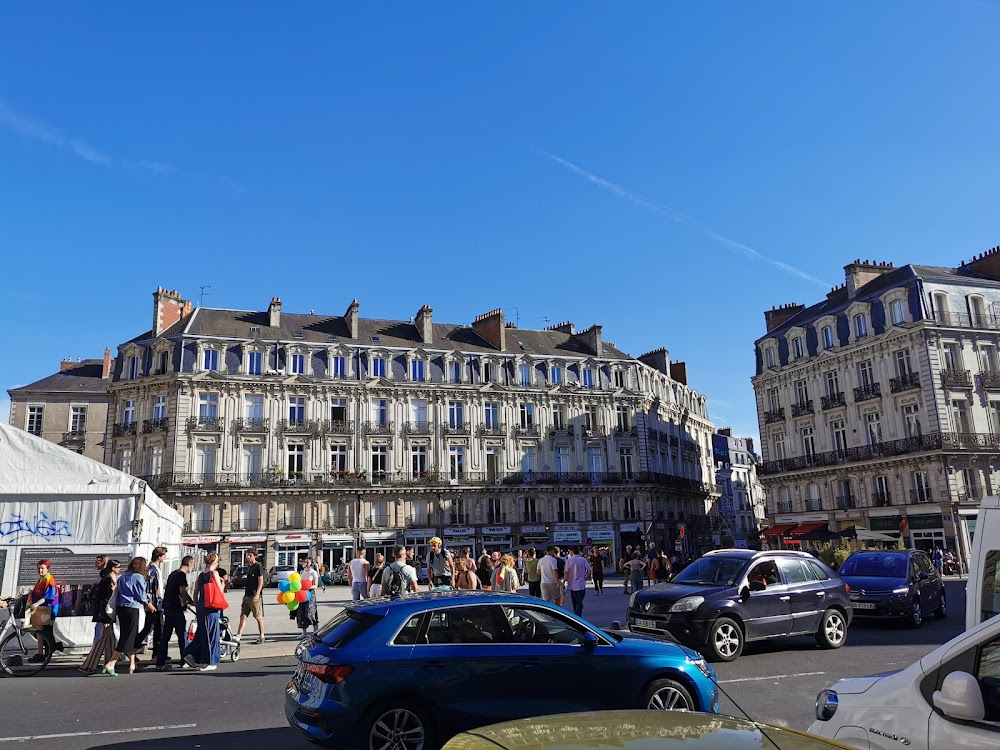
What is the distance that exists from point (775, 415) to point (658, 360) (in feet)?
48.2

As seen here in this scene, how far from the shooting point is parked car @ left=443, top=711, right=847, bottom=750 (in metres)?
2.39

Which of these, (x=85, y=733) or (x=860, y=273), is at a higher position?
(x=860, y=273)

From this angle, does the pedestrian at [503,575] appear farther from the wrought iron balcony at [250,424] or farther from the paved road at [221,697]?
the wrought iron balcony at [250,424]

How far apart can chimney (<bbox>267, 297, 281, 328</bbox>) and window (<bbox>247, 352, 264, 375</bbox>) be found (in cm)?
314

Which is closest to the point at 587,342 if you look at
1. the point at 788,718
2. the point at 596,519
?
the point at 596,519

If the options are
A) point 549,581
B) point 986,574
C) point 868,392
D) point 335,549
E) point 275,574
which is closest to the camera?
point 986,574

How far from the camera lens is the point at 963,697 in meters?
3.33

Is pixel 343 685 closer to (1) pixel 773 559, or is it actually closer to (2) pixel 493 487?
(1) pixel 773 559

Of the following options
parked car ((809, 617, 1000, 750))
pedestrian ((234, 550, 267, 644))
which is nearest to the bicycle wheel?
pedestrian ((234, 550, 267, 644))

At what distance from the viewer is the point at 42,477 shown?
12.2m

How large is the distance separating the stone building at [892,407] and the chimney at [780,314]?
2118 mm

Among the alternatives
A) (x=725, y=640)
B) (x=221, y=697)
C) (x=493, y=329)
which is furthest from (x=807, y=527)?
(x=221, y=697)

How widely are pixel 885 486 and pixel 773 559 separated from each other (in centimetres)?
3166

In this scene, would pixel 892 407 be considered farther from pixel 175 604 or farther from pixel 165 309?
pixel 165 309
